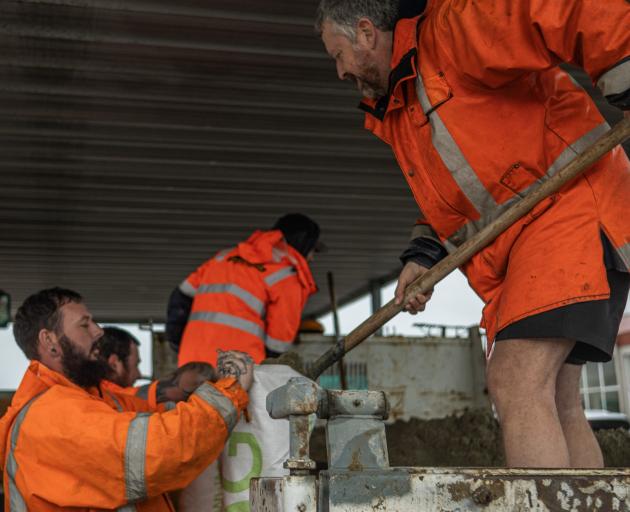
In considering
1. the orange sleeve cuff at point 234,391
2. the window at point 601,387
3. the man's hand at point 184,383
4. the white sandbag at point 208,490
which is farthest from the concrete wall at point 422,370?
the window at point 601,387

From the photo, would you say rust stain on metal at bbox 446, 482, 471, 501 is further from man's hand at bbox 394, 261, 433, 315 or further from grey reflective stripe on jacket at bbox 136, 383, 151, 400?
grey reflective stripe on jacket at bbox 136, 383, 151, 400

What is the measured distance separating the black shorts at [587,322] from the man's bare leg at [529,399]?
39 millimetres

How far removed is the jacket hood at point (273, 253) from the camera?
532 cm

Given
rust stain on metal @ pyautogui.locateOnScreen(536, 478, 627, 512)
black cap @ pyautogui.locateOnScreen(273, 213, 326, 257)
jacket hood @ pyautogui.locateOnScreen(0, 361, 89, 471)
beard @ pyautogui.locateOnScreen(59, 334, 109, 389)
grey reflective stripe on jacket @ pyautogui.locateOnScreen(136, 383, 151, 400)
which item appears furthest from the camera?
black cap @ pyautogui.locateOnScreen(273, 213, 326, 257)

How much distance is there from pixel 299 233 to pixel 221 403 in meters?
2.79

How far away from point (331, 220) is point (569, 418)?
6.68 metres

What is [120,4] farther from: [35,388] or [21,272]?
[21,272]

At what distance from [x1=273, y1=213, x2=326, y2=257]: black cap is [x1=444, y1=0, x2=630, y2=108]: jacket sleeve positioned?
11.0 ft

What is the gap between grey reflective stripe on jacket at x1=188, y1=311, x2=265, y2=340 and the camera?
5082 mm

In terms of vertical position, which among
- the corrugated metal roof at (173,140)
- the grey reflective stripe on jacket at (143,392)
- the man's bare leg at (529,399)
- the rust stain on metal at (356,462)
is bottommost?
the rust stain on metal at (356,462)

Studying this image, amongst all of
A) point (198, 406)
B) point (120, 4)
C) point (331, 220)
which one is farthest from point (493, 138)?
point (331, 220)

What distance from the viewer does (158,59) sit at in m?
5.19

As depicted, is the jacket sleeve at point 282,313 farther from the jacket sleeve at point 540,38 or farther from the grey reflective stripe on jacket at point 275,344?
the jacket sleeve at point 540,38

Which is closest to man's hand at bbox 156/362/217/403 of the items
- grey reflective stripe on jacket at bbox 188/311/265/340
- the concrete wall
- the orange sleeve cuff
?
the orange sleeve cuff
